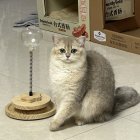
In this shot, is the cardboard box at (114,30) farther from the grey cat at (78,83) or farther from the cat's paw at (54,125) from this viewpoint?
the cat's paw at (54,125)

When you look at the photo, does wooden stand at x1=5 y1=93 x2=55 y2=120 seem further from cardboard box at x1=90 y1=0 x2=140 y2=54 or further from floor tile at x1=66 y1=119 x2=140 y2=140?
cardboard box at x1=90 y1=0 x2=140 y2=54

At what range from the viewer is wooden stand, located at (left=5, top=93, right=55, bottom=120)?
2264 mm

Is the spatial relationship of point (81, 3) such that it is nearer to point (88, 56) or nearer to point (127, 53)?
point (127, 53)

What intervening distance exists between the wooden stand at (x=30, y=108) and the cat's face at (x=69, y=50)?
28 cm

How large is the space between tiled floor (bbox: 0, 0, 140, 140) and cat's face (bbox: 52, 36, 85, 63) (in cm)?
34

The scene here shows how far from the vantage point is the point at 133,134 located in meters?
2.14

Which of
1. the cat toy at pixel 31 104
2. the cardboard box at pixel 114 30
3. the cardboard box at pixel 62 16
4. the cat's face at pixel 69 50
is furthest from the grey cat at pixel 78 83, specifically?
the cardboard box at pixel 62 16

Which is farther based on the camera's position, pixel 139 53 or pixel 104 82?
pixel 139 53

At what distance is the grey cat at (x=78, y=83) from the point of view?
6.98 ft

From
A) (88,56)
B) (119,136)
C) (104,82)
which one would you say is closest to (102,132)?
(119,136)

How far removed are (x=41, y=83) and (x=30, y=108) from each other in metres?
0.54

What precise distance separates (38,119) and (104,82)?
383mm

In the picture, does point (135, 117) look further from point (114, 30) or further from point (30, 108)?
point (114, 30)

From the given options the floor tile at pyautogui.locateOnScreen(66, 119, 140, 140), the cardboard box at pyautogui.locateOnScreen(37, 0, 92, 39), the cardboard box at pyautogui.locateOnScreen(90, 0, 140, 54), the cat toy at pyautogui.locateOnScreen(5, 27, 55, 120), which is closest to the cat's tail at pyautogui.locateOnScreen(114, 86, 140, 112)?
the floor tile at pyautogui.locateOnScreen(66, 119, 140, 140)
